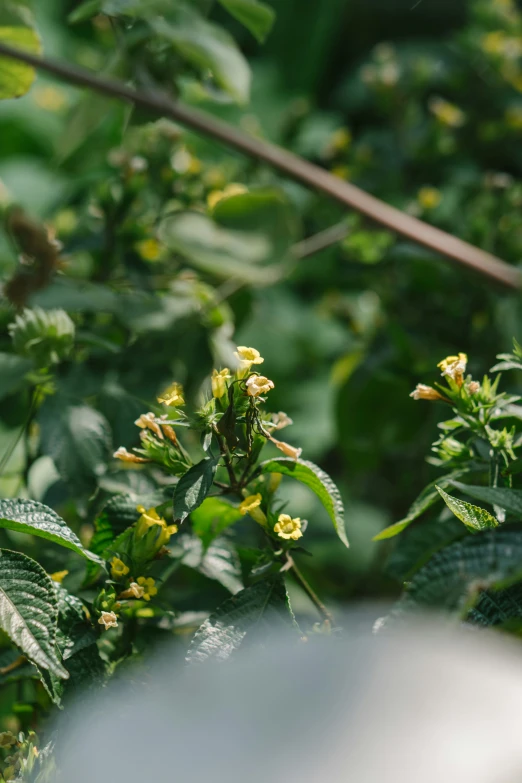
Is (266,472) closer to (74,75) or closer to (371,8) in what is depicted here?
(74,75)

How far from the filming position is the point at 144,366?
2.45 feet

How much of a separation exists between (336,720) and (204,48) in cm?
54

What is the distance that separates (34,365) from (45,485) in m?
0.16

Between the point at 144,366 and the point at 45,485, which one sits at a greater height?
the point at 144,366

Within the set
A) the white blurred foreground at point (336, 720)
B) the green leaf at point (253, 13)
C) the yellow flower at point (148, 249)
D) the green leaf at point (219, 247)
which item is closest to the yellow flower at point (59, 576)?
the white blurred foreground at point (336, 720)

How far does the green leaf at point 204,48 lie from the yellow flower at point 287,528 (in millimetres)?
401

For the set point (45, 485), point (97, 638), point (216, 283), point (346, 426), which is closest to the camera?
point (97, 638)

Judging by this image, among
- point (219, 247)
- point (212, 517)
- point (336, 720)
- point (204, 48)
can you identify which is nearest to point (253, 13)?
point (204, 48)

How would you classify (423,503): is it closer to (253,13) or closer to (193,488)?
(193,488)

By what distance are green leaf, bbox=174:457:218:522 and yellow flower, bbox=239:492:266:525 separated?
0.03 meters

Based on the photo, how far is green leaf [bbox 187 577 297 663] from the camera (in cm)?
44

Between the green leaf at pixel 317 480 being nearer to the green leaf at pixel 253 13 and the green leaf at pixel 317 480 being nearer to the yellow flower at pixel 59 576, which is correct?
the yellow flower at pixel 59 576

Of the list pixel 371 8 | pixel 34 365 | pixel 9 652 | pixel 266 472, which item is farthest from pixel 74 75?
pixel 371 8

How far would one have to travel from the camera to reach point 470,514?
0.45 metres
